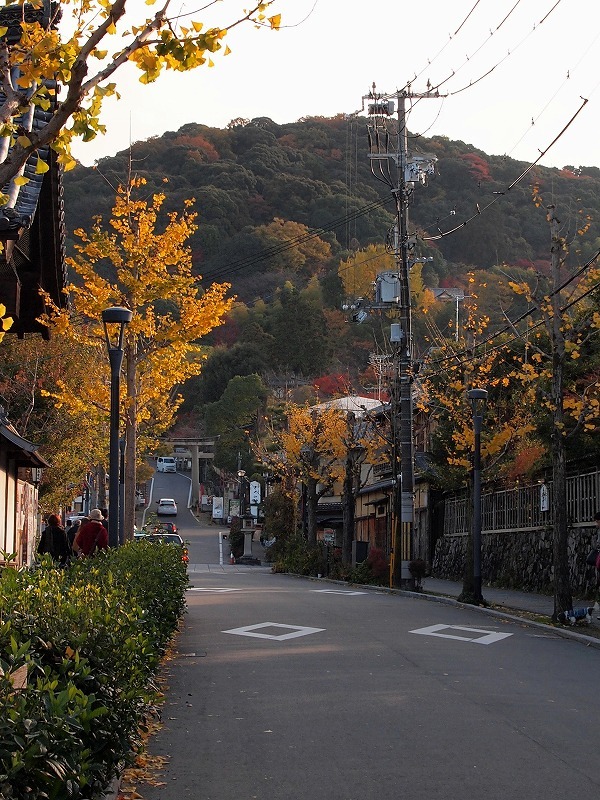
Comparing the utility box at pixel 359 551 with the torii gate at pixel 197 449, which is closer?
the utility box at pixel 359 551

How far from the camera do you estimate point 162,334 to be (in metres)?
22.7

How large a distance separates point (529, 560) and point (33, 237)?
20.6 m

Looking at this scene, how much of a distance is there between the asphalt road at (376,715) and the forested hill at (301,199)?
56677 millimetres

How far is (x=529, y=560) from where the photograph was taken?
3173 cm

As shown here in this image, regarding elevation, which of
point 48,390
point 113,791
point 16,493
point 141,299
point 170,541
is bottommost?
point 113,791

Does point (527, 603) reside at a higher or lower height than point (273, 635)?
lower

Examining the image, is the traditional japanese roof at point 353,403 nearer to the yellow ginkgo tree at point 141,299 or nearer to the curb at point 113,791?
the yellow ginkgo tree at point 141,299

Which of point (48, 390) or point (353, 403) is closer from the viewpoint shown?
point (48, 390)

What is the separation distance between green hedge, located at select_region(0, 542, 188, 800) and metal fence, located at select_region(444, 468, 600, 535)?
13.4 meters

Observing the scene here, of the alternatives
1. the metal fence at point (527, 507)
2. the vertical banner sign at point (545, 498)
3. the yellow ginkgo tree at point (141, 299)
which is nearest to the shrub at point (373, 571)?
the metal fence at point (527, 507)

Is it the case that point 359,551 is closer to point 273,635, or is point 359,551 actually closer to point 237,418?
point 273,635

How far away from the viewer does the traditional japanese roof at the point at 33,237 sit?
36.9ft

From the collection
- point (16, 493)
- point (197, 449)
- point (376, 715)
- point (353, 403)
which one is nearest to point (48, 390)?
point (16, 493)

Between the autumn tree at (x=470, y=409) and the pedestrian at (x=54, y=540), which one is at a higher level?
the autumn tree at (x=470, y=409)
